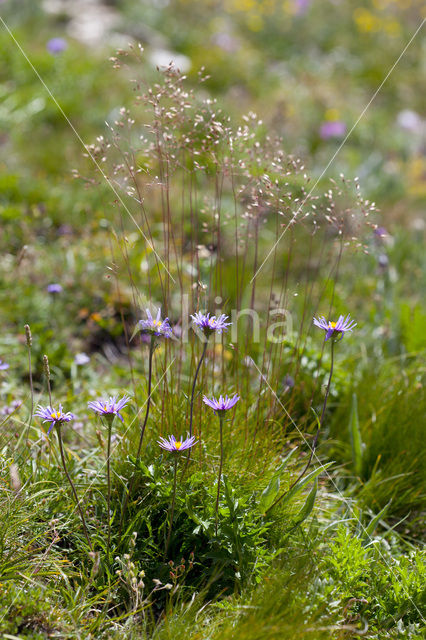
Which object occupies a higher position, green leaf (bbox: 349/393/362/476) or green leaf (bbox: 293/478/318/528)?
green leaf (bbox: 349/393/362/476)

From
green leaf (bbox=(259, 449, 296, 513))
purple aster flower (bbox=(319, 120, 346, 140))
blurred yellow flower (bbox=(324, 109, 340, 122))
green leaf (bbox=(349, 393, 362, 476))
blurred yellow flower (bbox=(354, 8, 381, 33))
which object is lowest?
green leaf (bbox=(259, 449, 296, 513))

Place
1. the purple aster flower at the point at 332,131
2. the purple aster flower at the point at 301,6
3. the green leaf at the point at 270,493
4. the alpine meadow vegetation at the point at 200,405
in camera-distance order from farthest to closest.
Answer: the purple aster flower at the point at 301,6, the purple aster flower at the point at 332,131, the green leaf at the point at 270,493, the alpine meadow vegetation at the point at 200,405

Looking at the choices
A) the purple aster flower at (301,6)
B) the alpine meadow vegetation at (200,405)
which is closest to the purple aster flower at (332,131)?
the alpine meadow vegetation at (200,405)

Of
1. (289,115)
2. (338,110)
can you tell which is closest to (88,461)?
(289,115)

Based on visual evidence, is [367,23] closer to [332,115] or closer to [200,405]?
[332,115]

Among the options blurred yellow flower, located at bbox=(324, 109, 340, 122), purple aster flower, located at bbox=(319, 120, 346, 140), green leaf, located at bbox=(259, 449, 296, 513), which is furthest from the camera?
blurred yellow flower, located at bbox=(324, 109, 340, 122)

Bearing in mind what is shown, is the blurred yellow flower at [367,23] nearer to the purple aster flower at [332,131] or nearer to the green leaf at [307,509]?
the purple aster flower at [332,131]

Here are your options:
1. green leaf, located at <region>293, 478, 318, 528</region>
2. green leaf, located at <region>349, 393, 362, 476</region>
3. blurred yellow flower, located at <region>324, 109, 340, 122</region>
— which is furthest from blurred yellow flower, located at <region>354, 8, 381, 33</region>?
green leaf, located at <region>293, 478, 318, 528</region>

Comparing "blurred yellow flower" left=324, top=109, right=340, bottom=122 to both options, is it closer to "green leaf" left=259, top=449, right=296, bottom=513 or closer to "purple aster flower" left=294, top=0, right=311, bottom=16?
"purple aster flower" left=294, top=0, right=311, bottom=16
